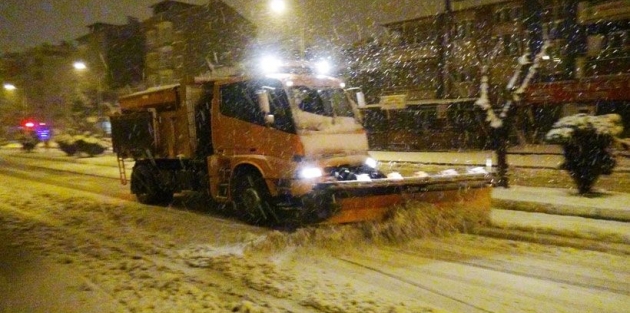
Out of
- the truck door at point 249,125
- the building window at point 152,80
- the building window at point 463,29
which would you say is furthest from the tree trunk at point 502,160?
the building window at point 152,80

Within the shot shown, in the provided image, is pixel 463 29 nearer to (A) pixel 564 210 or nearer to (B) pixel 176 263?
(A) pixel 564 210

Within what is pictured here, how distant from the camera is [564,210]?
9.84 meters

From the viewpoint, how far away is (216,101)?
392 inches

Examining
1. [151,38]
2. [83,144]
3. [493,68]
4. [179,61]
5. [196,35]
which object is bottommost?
[83,144]

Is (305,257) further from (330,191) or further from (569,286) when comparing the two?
(569,286)

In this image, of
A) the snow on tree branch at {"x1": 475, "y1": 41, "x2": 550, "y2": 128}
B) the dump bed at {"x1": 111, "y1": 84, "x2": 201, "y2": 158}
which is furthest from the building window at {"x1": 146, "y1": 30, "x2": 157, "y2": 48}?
the snow on tree branch at {"x1": 475, "y1": 41, "x2": 550, "y2": 128}

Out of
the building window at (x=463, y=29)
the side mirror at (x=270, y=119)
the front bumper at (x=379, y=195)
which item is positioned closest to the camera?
the front bumper at (x=379, y=195)

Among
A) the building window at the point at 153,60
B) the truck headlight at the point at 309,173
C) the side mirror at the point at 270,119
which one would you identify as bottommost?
the truck headlight at the point at 309,173

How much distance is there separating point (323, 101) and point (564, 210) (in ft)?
15.5

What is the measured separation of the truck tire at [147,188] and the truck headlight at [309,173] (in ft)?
16.8

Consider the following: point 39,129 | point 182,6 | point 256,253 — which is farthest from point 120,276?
point 182,6

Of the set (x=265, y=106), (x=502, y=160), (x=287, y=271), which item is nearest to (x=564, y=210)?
(x=502, y=160)

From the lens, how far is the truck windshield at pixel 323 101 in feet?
29.5

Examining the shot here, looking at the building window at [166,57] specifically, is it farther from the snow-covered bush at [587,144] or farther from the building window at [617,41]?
the snow-covered bush at [587,144]
